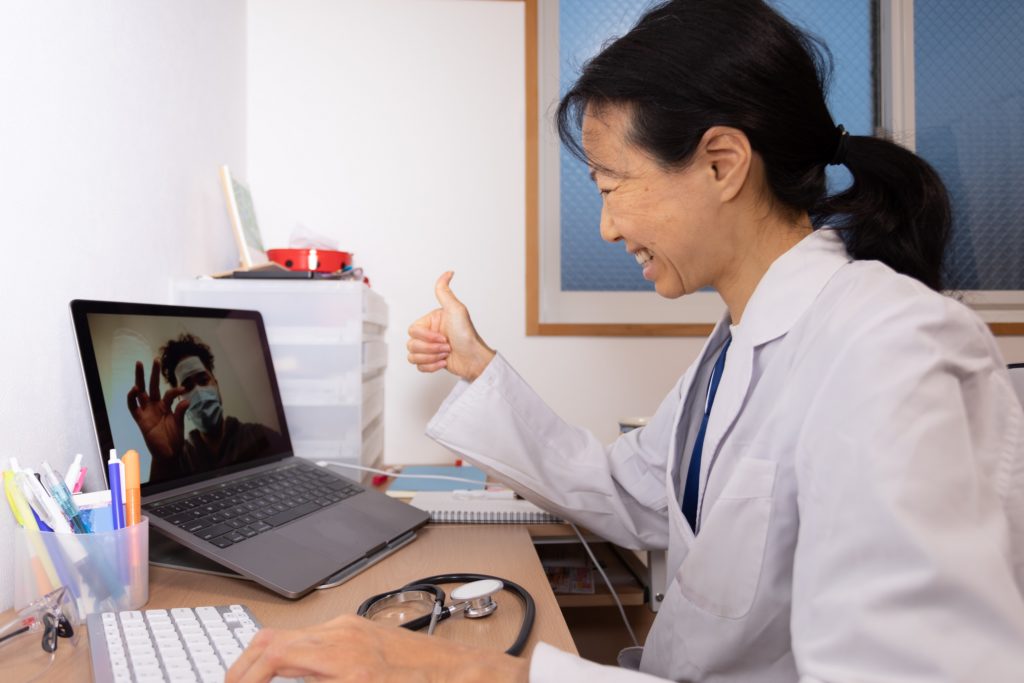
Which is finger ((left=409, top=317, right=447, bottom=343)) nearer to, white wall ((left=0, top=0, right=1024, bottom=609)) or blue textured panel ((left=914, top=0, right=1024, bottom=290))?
white wall ((left=0, top=0, right=1024, bottom=609))

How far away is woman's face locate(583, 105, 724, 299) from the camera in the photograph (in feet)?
2.63

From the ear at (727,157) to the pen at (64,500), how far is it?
0.72 metres

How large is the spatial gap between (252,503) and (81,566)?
0.81 ft

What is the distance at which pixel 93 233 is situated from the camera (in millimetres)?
919

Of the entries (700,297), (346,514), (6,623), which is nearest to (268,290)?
(346,514)

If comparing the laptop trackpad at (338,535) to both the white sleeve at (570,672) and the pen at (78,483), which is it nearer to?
the pen at (78,483)

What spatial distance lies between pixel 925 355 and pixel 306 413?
1.02 meters

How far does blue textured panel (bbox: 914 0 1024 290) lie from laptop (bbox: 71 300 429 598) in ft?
5.47

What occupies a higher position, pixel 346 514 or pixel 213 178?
pixel 213 178

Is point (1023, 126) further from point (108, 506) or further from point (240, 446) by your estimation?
point (108, 506)

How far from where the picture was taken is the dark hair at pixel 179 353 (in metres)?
0.97

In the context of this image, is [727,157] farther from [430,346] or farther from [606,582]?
[606,582]

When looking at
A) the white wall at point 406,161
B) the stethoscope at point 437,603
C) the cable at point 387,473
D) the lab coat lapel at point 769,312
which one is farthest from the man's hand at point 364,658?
the white wall at point 406,161

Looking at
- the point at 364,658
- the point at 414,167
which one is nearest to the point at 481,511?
the point at 364,658
